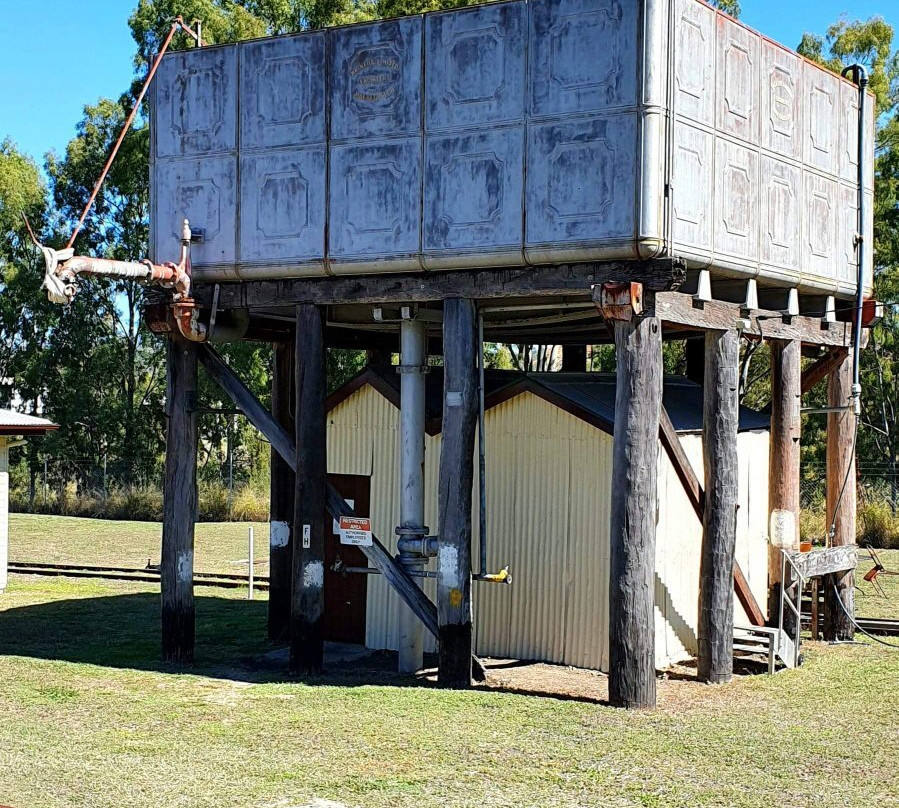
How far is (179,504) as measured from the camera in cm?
1563

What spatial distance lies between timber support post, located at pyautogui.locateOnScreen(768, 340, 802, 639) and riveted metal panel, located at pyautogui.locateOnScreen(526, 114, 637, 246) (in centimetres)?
466

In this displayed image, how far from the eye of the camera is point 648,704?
1285cm

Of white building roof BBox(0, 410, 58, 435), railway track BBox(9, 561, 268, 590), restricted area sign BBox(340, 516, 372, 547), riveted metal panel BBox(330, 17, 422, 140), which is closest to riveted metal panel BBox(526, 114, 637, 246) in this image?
riveted metal panel BBox(330, 17, 422, 140)

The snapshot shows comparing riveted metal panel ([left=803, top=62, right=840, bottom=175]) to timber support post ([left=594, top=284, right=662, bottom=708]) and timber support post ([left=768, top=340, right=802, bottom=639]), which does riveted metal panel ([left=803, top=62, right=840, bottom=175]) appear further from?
timber support post ([left=594, top=284, right=662, bottom=708])

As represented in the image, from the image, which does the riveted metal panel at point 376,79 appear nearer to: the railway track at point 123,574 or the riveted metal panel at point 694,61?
the riveted metal panel at point 694,61

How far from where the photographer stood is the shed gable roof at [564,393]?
15578 mm

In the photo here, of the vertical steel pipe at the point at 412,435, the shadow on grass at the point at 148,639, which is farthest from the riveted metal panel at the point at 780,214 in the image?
the shadow on grass at the point at 148,639

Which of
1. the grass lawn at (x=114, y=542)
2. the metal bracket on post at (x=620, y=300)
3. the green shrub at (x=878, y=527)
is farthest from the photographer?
the green shrub at (x=878, y=527)

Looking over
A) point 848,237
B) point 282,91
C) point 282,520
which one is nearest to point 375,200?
point 282,91

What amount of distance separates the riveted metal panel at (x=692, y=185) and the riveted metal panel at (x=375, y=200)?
2680mm

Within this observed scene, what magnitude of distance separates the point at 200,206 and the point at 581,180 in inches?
186

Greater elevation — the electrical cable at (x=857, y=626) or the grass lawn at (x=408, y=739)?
the electrical cable at (x=857, y=626)

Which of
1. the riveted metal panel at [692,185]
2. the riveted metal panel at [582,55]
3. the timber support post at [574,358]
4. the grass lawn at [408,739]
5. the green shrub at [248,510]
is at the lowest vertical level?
the grass lawn at [408,739]

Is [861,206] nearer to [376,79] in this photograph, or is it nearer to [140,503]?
[376,79]
